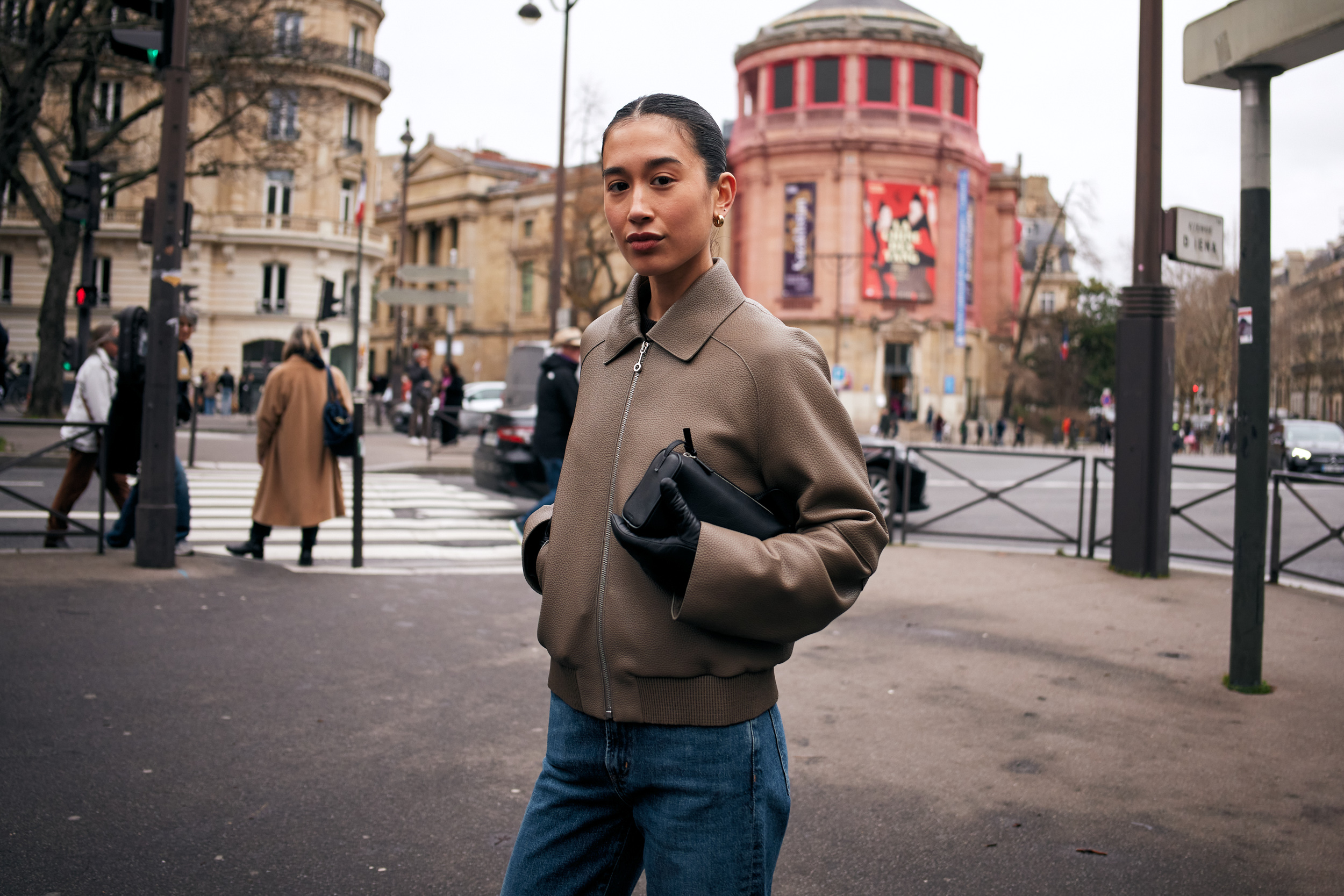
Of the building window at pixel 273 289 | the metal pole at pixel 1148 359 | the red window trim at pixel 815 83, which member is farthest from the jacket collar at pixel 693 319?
the red window trim at pixel 815 83

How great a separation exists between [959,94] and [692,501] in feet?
197

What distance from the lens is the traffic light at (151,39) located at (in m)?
8.13

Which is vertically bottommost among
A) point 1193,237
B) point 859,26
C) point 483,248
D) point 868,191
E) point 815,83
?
point 1193,237

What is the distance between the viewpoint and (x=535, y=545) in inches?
82.1

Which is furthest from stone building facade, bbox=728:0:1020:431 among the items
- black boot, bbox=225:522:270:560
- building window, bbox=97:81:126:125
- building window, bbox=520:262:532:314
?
black boot, bbox=225:522:270:560

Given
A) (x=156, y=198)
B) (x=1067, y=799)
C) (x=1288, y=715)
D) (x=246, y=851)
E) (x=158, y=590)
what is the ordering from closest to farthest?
(x=246, y=851) → (x=1067, y=799) → (x=1288, y=715) → (x=158, y=590) → (x=156, y=198)

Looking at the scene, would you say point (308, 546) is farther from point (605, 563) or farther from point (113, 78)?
point (113, 78)

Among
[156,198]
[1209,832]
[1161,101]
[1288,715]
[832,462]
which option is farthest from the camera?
[1161,101]

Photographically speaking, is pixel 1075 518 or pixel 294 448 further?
pixel 1075 518

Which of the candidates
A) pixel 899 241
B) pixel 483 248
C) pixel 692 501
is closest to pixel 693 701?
pixel 692 501

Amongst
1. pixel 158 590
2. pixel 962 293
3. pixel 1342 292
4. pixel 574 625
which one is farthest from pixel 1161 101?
pixel 1342 292

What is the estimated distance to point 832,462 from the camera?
1.82 metres

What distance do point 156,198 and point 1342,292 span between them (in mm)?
87493

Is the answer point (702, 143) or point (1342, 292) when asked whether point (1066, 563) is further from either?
point (1342, 292)
